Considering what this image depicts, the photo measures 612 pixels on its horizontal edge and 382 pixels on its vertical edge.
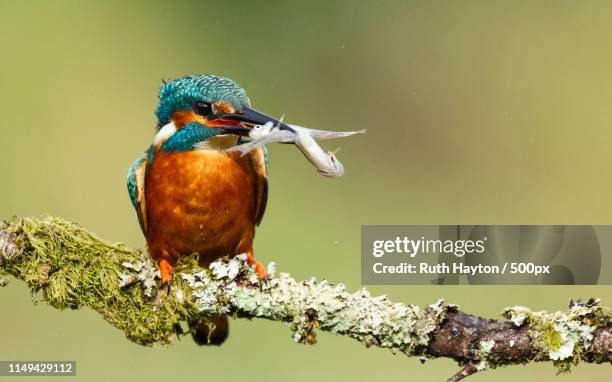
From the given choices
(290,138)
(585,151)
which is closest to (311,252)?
(585,151)

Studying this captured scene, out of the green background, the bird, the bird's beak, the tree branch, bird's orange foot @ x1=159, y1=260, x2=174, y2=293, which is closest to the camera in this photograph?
the tree branch

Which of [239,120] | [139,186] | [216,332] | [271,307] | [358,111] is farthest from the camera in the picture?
[358,111]

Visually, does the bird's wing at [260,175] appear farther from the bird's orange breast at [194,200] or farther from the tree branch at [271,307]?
the tree branch at [271,307]

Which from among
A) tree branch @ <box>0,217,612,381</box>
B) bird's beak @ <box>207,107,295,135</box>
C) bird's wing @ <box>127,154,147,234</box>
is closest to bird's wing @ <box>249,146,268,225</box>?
bird's beak @ <box>207,107,295,135</box>

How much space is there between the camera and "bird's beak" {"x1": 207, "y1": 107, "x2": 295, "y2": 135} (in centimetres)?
368

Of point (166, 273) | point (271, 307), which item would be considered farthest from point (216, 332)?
point (271, 307)

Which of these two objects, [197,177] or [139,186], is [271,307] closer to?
[197,177]

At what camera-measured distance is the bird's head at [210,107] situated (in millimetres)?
3711

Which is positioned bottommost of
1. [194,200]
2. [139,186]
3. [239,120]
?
[194,200]

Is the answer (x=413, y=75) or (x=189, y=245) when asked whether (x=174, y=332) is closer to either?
(x=189, y=245)

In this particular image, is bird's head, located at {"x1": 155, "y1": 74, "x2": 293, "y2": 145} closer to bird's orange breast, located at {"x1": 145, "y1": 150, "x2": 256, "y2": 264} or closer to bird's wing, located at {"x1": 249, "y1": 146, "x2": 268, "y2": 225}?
bird's orange breast, located at {"x1": 145, "y1": 150, "x2": 256, "y2": 264}

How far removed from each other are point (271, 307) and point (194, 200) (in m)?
0.82

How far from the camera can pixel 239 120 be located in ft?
12.2

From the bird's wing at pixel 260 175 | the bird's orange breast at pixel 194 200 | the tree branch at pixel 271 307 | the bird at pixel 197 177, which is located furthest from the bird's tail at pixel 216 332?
the tree branch at pixel 271 307
